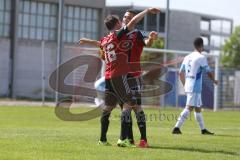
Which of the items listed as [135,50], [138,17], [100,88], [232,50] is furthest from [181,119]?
[232,50]

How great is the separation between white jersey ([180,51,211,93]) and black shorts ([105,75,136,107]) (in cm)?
539

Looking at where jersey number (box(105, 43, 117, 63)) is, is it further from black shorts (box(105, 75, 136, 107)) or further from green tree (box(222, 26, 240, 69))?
green tree (box(222, 26, 240, 69))

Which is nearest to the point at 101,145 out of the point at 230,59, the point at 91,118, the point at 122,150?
the point at 122,150

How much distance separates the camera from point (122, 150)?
40.1 ft

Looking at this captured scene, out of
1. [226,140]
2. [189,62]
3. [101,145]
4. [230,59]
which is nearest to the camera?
[101,145]

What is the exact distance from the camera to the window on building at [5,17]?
65.2 meters

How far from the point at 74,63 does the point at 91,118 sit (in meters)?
3.58

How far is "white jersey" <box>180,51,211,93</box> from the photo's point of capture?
1831cm

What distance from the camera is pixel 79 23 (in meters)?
72.5

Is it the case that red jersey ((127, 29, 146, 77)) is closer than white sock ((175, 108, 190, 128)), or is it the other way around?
red jersey ((127, 29, 146, 77))

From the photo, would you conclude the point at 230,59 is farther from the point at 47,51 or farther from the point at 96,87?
the point at 96,87

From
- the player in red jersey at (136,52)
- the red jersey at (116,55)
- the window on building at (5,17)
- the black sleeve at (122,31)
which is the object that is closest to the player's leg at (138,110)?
the player in red jersey at (136,52)

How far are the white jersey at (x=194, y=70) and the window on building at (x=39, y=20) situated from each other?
5065 centimetres

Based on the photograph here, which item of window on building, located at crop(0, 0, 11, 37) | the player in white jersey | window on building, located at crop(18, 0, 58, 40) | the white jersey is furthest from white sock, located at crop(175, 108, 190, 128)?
window on building, located at crop(18, 0, 58, 40)
